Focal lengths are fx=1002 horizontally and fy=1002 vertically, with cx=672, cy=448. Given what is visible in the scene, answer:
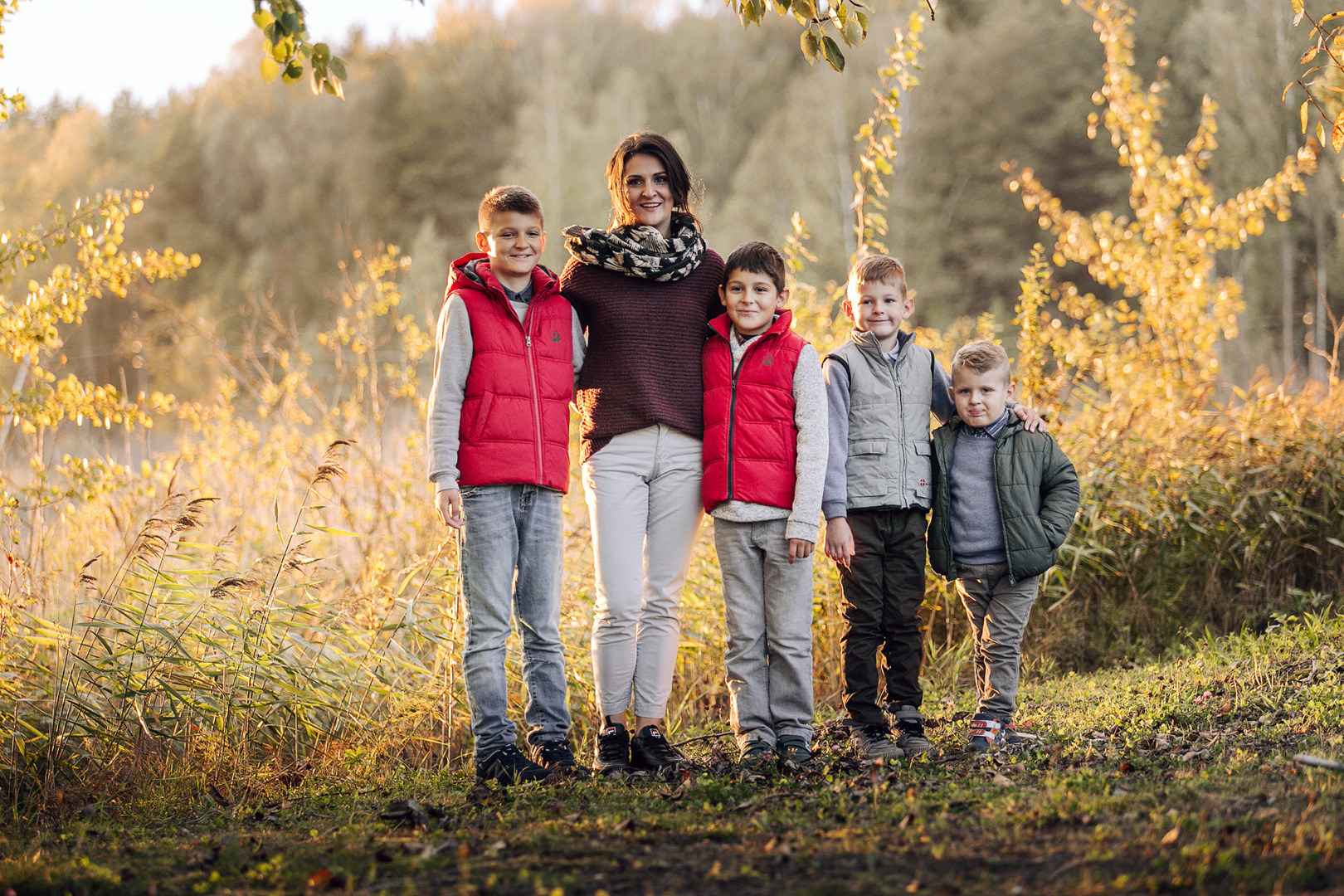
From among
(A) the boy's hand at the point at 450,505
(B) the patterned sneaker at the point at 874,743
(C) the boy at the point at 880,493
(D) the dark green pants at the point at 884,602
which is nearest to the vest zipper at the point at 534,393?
(A) the boy's hand at the point at 450,505

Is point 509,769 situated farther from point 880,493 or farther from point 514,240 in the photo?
point 514,240

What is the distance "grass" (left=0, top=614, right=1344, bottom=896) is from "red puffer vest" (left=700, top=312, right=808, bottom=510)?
852 millimetres

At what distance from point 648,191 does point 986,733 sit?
81.8 inches

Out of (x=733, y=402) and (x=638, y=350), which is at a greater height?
(x=638, y=350)

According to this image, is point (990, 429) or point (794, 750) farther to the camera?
point (990, 429)

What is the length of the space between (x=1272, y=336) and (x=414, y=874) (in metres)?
22.6

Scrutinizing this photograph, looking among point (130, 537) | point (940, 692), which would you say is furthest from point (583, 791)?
point (130, 537)

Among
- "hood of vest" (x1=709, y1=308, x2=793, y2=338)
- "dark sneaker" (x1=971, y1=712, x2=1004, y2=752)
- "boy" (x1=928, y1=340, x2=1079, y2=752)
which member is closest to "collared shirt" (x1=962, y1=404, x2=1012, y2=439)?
"boy" (x1=928, y1=340, x2=1079, y2=752)

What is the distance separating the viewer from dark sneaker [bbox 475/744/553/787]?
2.95m

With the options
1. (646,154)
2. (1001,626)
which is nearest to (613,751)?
(1001,626)

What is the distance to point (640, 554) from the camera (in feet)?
10.4

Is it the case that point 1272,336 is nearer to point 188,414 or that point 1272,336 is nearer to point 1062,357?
point 1062,357

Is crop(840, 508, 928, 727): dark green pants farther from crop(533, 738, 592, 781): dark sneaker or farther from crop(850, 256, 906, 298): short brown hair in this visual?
crop(533, 738, 592, 781): dark sneaker

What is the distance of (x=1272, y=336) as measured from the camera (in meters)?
20.4
